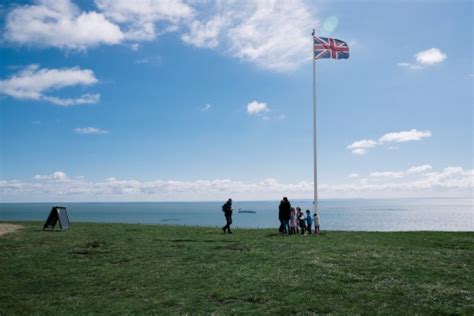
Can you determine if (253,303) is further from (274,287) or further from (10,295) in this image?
(10,295)

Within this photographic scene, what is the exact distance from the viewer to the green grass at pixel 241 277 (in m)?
12.2

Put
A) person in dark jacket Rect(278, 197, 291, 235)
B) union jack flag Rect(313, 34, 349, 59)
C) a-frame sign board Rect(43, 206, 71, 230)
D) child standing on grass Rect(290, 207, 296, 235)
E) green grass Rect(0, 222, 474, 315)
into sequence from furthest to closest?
union jack flag Rect(313, 34, 349, 59) → a-frame sign board Rect(43, 206, 71, 230) → child standing on grass Rect(290, 207, 296, 235) → person in dark jacket Rect(278, 197, 291, 235) → green grass Rect(0, 222, 474, 315)

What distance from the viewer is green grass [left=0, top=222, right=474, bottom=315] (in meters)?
12.2

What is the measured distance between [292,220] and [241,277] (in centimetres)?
1766

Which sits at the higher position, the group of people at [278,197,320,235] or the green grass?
the group of people at [278,197,320,235]

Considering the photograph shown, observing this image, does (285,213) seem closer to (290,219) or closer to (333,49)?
(290,219)

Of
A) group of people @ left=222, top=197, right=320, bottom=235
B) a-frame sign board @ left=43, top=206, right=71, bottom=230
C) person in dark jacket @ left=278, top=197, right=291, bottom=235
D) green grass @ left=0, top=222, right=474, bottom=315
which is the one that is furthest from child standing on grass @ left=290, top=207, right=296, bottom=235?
a-frame sign board @ left=43, top=206, right=71, bottom=230

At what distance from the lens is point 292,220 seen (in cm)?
3278

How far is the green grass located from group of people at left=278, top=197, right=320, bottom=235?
622 centimetres

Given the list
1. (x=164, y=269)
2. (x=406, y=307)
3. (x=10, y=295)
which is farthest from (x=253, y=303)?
(x=10, y=295)

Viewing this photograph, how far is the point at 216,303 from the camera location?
1242cm

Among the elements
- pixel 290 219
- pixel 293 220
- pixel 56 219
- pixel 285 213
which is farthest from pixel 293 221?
pixel 56 219

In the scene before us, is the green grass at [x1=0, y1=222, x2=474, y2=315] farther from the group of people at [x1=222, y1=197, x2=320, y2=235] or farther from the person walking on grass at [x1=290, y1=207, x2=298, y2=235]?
the person walking on grass at [x1=290, y1=207, x2=298, y2=235]

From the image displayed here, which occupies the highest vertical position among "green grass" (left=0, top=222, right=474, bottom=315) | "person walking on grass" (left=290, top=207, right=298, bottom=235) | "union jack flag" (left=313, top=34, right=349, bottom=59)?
"union jack flag" (left=313, top=34, right=349, bottom=59)
